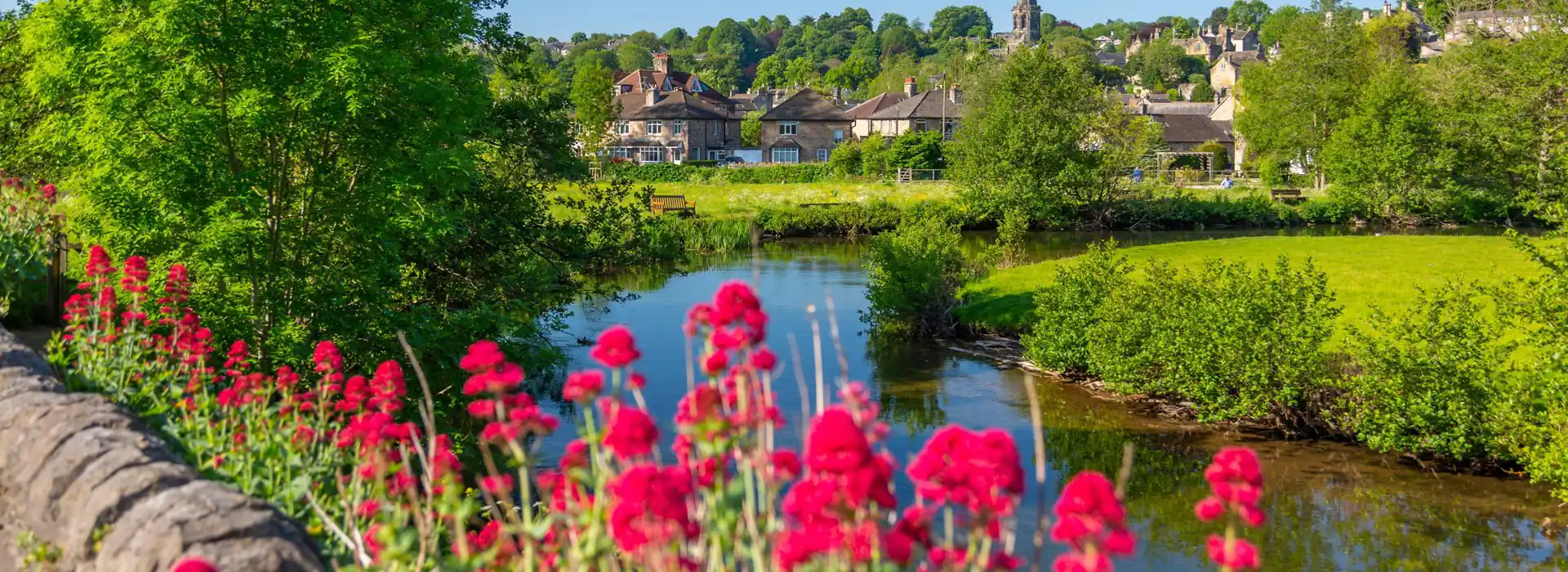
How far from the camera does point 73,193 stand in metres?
17.5

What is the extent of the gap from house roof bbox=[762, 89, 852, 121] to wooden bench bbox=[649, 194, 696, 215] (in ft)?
170

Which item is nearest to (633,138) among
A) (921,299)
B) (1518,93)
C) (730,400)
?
(1518,93)

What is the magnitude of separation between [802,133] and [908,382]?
91.4 m

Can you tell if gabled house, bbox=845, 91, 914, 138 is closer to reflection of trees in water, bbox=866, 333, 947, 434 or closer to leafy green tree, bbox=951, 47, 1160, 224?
leafy green tree, bbox=951, 47, 1160, 224

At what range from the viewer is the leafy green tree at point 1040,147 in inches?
2363

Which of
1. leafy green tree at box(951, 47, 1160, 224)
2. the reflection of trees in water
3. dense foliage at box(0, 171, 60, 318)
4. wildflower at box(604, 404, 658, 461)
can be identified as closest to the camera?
wildflower at box(604, 404, 658, 461)

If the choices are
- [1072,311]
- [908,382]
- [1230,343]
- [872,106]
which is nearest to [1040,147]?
[1072,311]

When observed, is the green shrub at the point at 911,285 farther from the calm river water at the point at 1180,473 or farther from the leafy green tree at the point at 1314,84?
the leafy green tree at the point at 1314,84

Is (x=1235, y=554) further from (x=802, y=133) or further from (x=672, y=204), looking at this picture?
(x=802, y=133)

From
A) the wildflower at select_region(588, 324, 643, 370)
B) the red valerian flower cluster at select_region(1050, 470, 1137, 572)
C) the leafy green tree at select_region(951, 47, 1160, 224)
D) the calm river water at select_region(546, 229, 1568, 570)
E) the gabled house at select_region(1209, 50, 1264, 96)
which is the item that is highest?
the gabled house at select_region(1209, 50, 1264, 96)

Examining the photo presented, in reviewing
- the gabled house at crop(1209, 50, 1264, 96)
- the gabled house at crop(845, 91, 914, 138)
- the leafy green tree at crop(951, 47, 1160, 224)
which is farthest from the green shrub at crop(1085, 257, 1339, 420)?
the gabled house at crop(1209, 50, 1264, 96)

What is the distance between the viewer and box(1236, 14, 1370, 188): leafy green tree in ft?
259

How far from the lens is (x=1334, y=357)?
23.4m

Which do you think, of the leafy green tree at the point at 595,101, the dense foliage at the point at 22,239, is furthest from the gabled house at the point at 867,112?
the dense foliage at the point at 22,239
